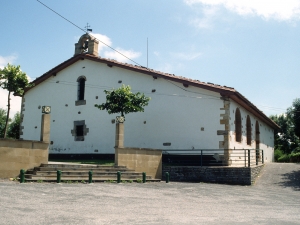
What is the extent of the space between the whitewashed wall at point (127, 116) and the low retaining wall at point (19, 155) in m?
7.36

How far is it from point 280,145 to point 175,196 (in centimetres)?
3188

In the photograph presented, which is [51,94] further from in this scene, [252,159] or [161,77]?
[252,159]

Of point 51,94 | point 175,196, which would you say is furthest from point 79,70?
point 175,196

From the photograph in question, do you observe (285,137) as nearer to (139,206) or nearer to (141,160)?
(141,160)

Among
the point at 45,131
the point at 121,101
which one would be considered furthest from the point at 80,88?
the point at 45,131

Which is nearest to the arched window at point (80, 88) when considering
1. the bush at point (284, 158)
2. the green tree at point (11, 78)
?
the green tree at point (11, 78)

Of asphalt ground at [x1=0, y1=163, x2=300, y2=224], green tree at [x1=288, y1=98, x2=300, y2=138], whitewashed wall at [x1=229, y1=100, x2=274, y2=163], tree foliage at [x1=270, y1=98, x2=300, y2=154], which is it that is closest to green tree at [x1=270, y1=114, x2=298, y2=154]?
tree foliage at [x1=270, y1=98, x2=300, y2=154]

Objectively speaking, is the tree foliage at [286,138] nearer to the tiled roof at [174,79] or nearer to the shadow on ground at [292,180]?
the tiled roof at [174,79]

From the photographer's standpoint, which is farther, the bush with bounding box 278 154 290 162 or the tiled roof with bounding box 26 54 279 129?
the bush with bounding box 278 154 290 162

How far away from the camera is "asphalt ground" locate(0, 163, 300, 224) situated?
22.0ft

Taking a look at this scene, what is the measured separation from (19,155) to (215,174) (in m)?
8.87

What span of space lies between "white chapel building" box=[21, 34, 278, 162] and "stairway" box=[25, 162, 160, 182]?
4279mm

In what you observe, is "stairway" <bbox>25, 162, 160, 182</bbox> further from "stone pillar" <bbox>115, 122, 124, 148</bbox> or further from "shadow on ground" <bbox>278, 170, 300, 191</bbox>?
"shadow on ground" <bbox>278, 170, 300, 191</bbox>

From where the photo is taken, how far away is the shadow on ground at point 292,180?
15213 mm
